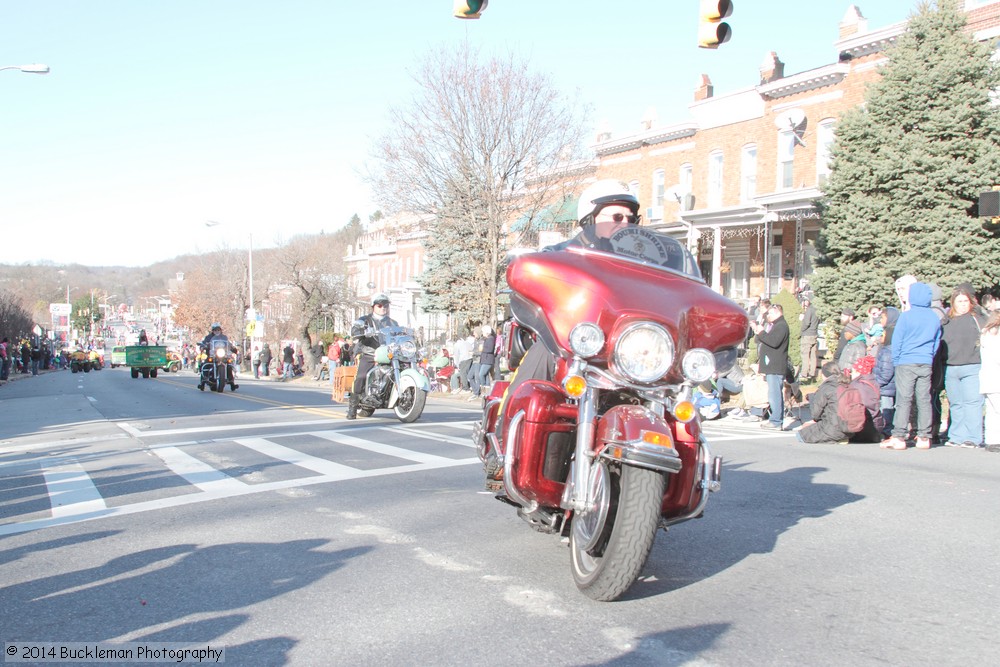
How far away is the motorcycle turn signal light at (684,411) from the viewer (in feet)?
14.9

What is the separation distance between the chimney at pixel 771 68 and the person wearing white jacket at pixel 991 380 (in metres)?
24.5

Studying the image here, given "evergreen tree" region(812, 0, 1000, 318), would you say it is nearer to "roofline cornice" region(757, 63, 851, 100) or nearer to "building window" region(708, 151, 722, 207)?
"roofline cornice" region(757, 63, 851, 100)

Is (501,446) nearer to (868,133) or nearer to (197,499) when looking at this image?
(197,499)

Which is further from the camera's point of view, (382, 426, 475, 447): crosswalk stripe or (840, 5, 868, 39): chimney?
(840, 5, 868, 39): chimney

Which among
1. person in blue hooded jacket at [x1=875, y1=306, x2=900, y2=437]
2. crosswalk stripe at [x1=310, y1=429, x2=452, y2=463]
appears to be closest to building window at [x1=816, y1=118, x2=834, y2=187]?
person in blue hooded jacket at [x1=875, y1=306, x2=900, y2=437]

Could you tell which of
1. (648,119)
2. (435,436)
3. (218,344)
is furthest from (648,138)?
(435,436)

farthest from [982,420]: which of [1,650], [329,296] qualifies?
[329,296]

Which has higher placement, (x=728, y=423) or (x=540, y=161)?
(x=540, y=161)

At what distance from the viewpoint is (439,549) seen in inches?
221

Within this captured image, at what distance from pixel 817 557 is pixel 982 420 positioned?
743cm

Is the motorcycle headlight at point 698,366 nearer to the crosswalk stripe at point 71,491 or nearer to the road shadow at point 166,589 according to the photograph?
the road shadow at point 166,589

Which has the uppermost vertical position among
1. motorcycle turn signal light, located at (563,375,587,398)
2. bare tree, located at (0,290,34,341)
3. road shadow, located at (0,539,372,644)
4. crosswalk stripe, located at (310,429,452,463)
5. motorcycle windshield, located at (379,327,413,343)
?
bare tree, located at (0,290,34,341)

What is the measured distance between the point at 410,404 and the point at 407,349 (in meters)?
0.84

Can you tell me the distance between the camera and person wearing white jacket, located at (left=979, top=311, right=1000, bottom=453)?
10.9 metres
